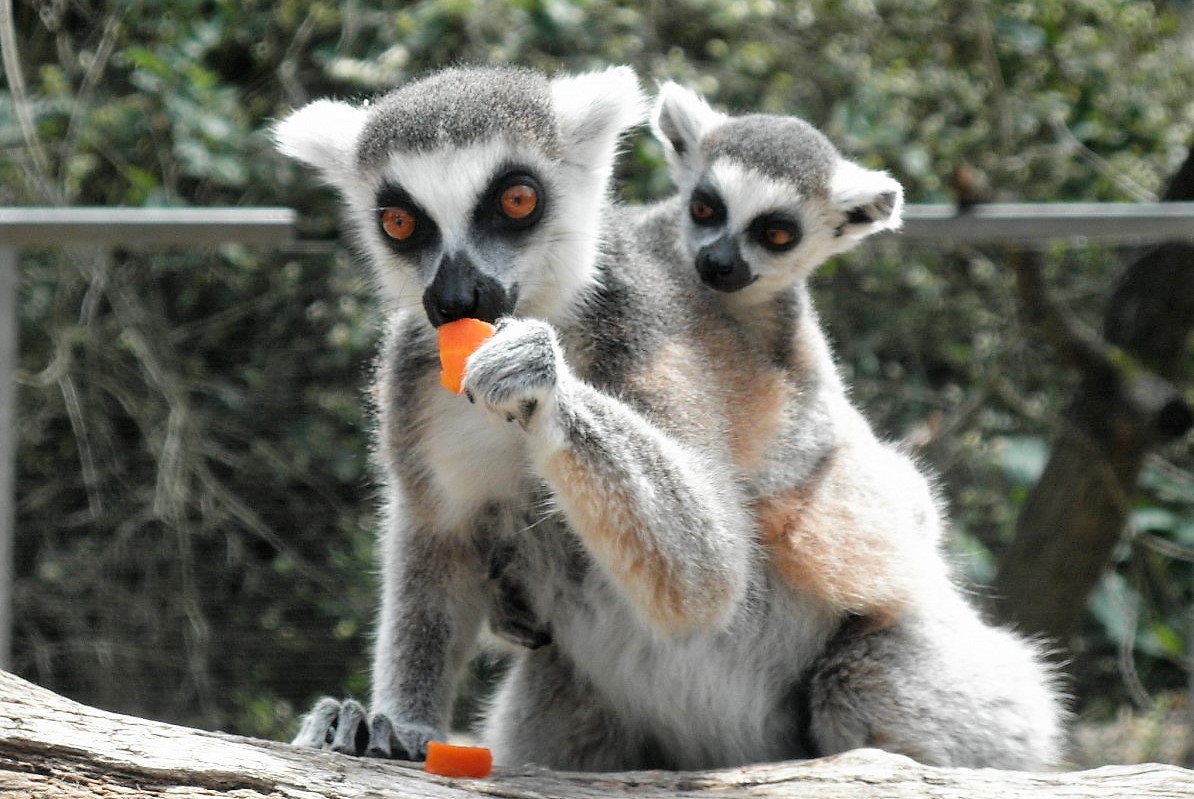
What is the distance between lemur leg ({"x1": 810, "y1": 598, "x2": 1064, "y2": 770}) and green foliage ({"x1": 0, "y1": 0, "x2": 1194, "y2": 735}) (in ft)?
9.22

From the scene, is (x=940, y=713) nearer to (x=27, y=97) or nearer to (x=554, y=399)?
(x=554, y=399)

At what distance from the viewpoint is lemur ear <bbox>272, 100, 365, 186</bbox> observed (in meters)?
3.70

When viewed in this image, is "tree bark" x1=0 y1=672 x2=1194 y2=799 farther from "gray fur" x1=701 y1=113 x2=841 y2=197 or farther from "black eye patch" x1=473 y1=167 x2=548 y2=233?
"gray fur" x1=701 y1=113 x2=841 y2=197

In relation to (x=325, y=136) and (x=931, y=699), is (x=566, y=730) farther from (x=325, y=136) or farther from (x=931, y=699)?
(x=325, y=136)

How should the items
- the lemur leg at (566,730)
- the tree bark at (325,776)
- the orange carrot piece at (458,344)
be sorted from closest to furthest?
the tree bark at (325,776), the orange carrot piece at (458,344), the lemur leg at (566,730)

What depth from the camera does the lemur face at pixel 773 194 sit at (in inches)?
179

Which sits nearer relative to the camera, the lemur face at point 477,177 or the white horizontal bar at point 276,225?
the lemur face at point 477,177

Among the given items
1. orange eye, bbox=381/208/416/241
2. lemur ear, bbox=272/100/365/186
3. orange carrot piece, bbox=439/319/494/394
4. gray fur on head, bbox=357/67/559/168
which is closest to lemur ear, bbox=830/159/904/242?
gray fur on head, bbox=357/67/559/168

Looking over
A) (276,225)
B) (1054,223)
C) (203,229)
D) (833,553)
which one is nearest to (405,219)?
(833,553)

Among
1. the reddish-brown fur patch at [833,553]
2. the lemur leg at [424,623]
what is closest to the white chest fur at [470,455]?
the lemur leg at [424,623]

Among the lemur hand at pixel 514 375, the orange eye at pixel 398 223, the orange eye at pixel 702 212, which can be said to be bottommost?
the lemur hand at pixel 514 375

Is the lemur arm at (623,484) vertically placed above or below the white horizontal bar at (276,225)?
below

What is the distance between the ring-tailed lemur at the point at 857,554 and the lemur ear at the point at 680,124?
478mm

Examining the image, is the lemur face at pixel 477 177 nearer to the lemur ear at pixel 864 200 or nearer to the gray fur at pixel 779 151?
the gray fur at pixel 779 151
